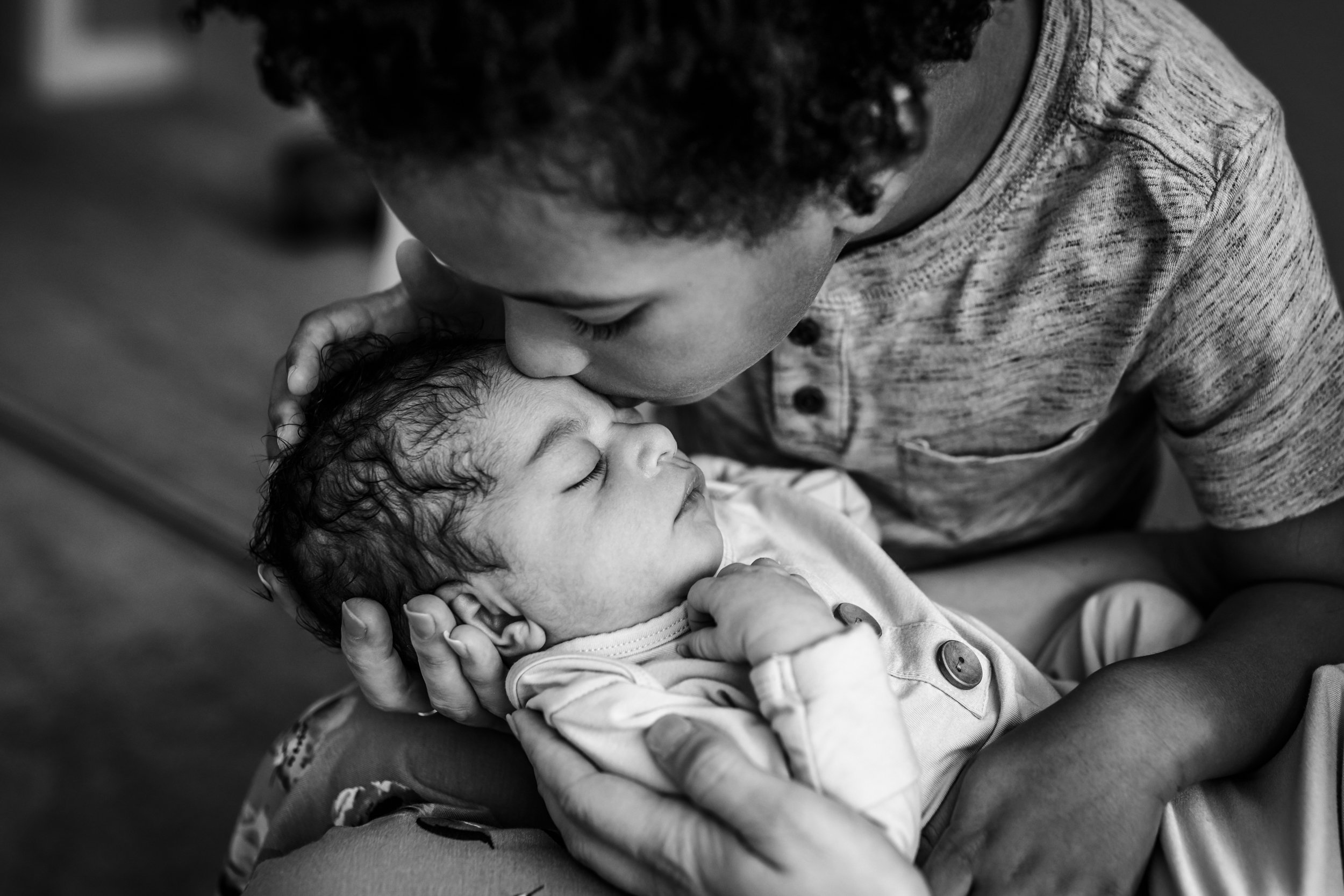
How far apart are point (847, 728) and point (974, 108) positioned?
0.48m

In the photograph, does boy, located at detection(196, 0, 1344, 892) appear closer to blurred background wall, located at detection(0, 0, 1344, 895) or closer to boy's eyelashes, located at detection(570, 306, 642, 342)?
boy's eyelashes, located at detection(570, 306, 642, 342)

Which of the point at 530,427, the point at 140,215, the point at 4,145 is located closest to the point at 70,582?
the point at 530,427

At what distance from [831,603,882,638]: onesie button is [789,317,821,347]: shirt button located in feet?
0.78

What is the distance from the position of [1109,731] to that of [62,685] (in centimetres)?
146

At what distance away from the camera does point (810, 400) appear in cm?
108

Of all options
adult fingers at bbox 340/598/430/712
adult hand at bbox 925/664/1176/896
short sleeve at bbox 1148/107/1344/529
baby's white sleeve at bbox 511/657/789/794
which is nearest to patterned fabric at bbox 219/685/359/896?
adult fingers at bbox 340/598/430/712

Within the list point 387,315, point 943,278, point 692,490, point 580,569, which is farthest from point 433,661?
point 943,278

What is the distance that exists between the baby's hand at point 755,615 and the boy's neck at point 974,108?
1.01ft

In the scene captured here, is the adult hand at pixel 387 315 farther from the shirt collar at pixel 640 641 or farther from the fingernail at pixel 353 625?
the shirt collar at pixel 640 641

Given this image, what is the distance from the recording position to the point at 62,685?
5.65 feet

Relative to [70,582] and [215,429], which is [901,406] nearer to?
[70,582]

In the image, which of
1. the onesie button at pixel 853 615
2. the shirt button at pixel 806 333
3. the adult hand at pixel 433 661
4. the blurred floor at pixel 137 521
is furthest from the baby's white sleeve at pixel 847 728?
the blurred floor at pixel 137 521

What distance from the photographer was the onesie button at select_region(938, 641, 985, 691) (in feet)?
2.88

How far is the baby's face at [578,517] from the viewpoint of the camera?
0.86 meters
